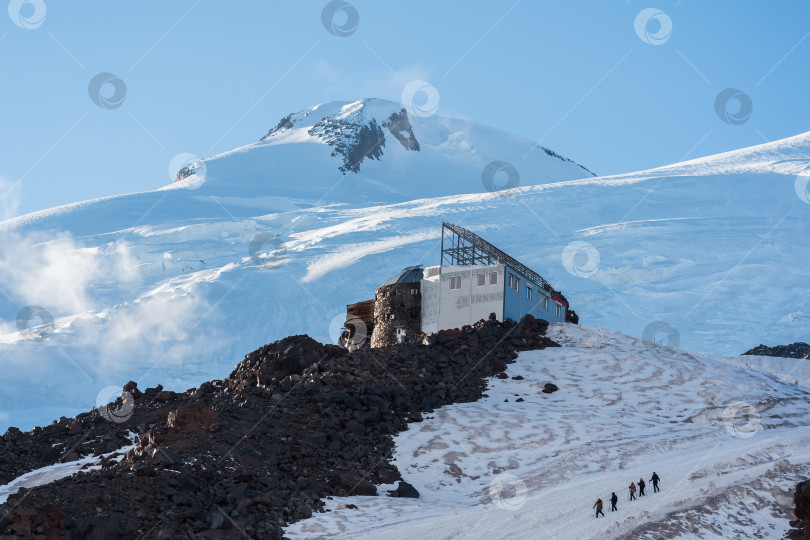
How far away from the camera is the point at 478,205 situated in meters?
133

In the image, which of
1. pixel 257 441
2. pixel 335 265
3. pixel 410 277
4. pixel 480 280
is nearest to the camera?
pixel 257 441

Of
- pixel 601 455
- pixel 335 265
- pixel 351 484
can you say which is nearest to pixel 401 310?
pixel 601 455

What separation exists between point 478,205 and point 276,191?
6072cm

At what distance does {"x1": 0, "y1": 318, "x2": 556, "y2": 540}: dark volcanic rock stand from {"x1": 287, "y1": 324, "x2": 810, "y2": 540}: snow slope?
3.76 ft

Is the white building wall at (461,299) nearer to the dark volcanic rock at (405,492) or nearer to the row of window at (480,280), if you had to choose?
the row of window at (480,280)

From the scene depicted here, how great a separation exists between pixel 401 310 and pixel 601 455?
815 inches

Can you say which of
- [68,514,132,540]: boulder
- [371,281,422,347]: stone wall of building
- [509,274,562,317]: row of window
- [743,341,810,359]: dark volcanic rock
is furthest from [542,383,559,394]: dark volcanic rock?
[743,341,810,359]: dark volcanic rock

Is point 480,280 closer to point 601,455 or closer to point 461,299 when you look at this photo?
point 461,299

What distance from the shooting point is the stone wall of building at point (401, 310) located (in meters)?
49.9

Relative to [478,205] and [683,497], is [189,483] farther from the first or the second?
[478,205]

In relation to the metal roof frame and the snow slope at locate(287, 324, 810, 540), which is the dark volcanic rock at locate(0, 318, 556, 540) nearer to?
the snow slope at locate(287, 324, 810, 540)

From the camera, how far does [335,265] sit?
110m

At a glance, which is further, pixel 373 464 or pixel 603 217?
pixel 603 217

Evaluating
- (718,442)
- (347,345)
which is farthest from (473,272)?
(718,442)
